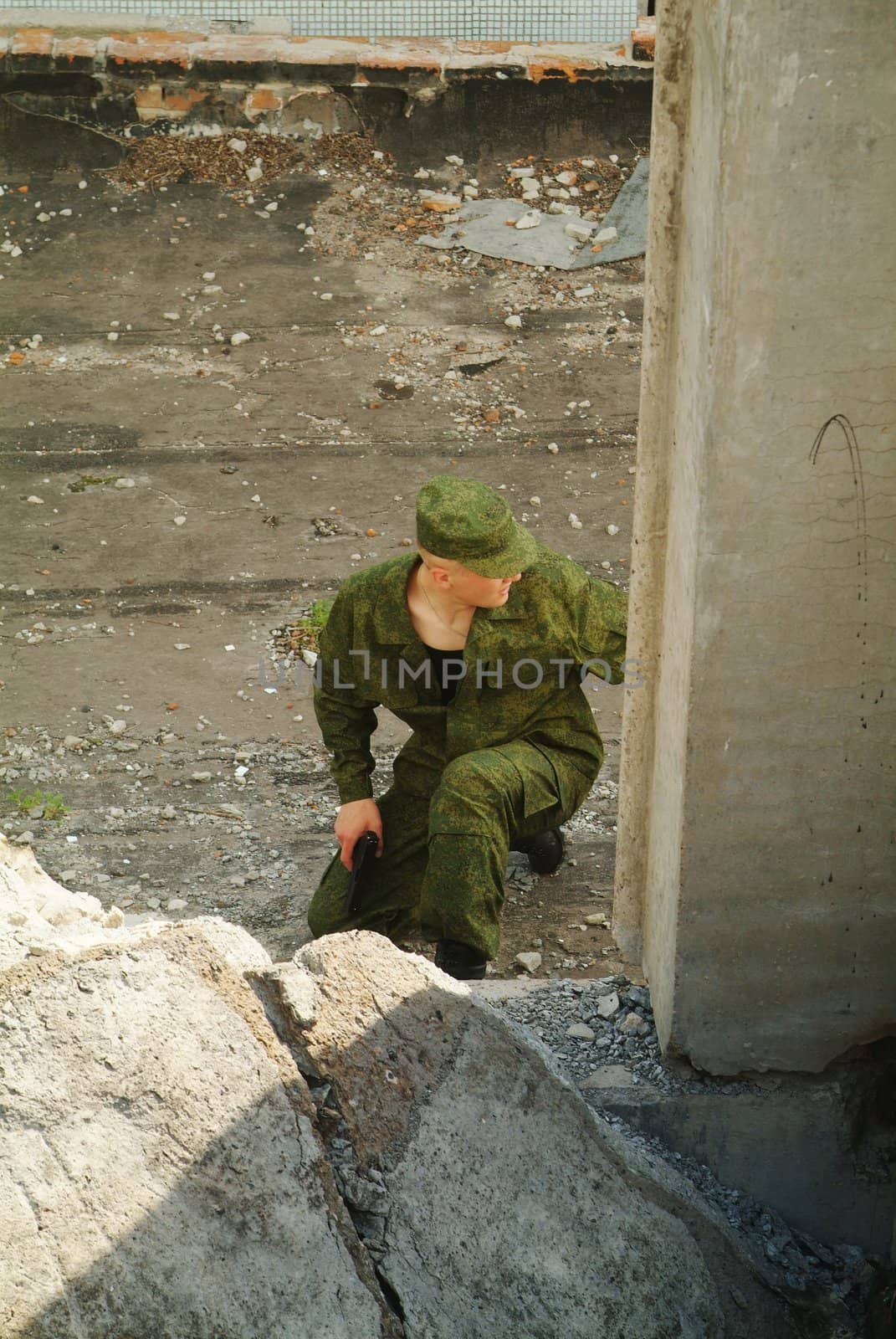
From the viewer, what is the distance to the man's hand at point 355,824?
14.1 feet

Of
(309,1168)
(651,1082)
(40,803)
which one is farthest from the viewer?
(40,803)

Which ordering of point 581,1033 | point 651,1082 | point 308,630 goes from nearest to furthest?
point 651,1082 → point 581,1033 → point 308,630

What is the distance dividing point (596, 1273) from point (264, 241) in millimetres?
7490

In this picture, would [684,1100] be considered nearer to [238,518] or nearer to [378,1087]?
[378,1087]

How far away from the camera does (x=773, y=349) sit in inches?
94.3

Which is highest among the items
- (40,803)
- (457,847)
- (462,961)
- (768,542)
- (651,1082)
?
(768,542)

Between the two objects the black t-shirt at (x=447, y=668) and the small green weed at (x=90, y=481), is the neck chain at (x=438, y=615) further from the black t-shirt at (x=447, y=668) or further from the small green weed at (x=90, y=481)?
the small green weed at (x=90, y=481)

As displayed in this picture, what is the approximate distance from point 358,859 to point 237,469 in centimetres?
329

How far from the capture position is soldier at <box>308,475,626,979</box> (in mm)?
3930

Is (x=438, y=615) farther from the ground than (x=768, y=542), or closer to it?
closer to it

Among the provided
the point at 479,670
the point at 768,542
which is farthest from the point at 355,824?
the point at 768,542

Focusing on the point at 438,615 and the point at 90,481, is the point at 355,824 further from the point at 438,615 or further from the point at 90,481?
the point at 90,481

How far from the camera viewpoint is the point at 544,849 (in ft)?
15.7

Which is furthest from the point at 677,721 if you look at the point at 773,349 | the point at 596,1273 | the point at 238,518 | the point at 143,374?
the point at 143,374
